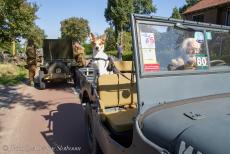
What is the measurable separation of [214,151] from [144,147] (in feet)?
2.00

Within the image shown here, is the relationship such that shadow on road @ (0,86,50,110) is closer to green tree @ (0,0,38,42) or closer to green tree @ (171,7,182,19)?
green tree @ (0,0,38,42)

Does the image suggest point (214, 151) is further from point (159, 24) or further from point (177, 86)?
point (159, 24)

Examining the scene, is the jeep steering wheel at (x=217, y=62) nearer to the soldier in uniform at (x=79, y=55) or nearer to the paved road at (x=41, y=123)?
the paved road at (x=41, y=123)

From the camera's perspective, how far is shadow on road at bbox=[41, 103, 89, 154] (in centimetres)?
471

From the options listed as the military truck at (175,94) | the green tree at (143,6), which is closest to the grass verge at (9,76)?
the military truck at (175,94)

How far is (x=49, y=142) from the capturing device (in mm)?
5000

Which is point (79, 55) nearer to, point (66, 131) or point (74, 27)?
point (66, 131)

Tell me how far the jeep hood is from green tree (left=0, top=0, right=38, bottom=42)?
14236 mm

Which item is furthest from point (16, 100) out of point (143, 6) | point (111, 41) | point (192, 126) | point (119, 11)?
point (143, 6)

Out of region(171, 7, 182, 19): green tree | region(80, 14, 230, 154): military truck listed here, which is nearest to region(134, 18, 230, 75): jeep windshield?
region(80, 14, 230, 154): military truck

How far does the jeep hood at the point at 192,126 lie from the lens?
1.71 meters

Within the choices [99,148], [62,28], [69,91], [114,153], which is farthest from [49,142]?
[62,28]

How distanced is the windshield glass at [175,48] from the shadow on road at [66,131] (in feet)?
7.96

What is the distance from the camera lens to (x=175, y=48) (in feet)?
9.36
